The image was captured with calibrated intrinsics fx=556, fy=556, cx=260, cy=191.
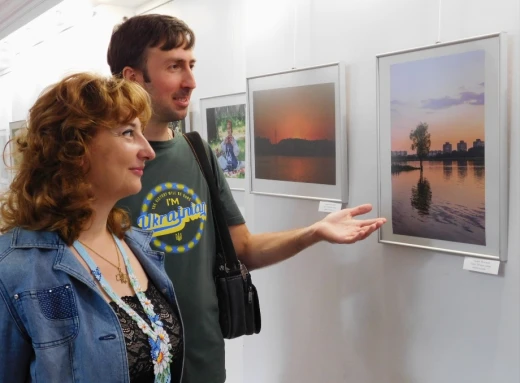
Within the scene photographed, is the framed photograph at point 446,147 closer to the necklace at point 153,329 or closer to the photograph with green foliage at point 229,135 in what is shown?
the necklace at point 153,329

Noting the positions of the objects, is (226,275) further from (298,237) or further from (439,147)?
(439,147)

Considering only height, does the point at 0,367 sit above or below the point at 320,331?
above

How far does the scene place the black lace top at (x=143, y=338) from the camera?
1505mm

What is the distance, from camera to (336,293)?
2447mm

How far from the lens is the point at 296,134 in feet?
8.41

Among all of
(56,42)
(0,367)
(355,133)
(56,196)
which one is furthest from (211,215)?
(56,42)

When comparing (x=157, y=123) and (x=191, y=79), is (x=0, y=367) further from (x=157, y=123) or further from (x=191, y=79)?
(x=191, y=79)

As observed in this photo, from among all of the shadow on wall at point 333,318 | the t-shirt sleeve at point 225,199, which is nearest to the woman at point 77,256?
the t-shirt sleeve at point 225,199

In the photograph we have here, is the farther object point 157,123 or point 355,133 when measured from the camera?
point 355,133

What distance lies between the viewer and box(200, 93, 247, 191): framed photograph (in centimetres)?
319

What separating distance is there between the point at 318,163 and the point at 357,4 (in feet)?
2.23

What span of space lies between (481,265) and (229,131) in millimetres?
1808

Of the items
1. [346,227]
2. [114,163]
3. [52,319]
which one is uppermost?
[114,163]

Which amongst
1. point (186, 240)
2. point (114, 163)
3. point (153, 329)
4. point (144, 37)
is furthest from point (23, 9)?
point (153, 329)
